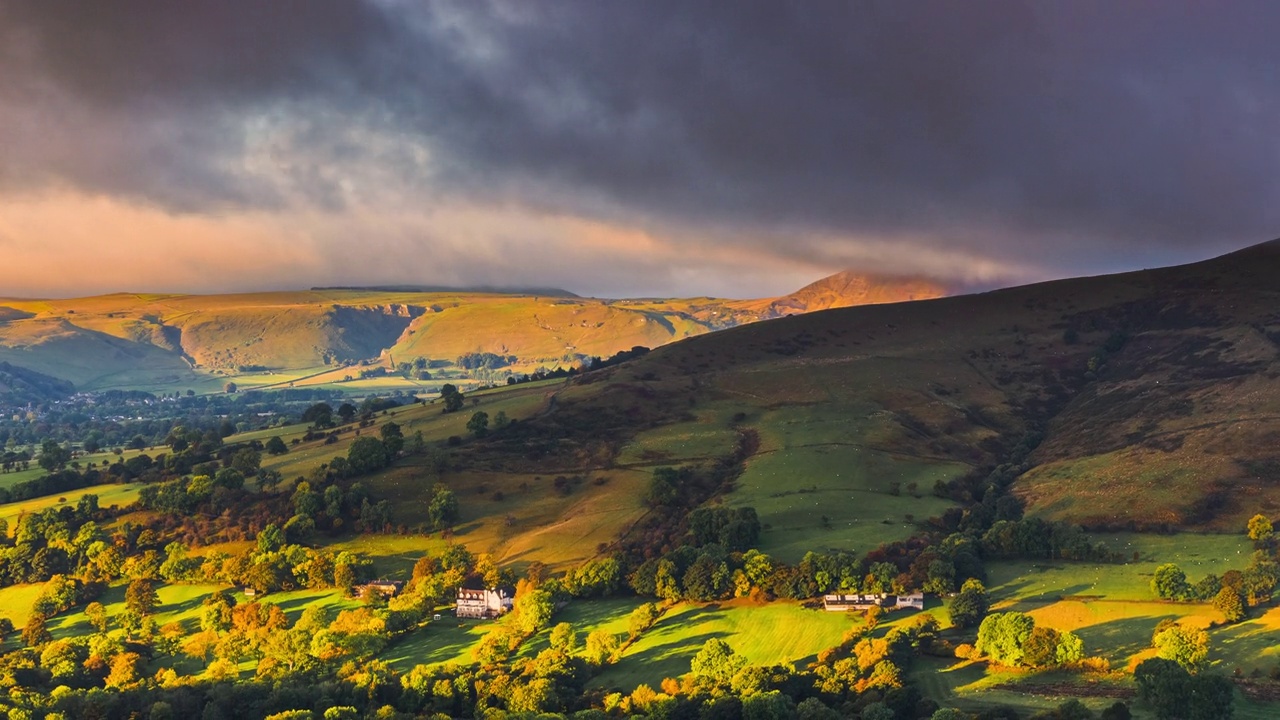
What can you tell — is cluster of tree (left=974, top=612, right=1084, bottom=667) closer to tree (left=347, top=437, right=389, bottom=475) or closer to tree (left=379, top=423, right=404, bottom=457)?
tree (left=347, top=437, right=389, bottom=475)

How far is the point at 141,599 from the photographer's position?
126 m

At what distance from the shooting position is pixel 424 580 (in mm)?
124000

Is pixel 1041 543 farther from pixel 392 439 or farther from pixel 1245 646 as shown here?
pixel 392 439

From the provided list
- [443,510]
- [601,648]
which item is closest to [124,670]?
[601,648]

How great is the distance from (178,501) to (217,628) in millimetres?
47682

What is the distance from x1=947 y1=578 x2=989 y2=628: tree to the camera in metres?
104

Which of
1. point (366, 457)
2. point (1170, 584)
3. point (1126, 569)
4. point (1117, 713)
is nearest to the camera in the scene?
point (1117, 713)

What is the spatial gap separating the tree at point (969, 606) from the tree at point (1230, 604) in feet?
76.0

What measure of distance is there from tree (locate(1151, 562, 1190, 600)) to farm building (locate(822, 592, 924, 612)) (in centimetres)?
2584

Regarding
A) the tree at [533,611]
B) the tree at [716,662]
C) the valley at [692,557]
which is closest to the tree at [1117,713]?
the valley at [692,557]

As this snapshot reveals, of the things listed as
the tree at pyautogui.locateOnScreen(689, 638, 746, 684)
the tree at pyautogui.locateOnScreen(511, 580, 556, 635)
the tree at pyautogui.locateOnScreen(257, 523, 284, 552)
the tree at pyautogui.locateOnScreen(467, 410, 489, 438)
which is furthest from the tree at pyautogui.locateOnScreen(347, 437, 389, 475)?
the tree at pyautogui.locateOnScreen(689, 638, 746, 684)

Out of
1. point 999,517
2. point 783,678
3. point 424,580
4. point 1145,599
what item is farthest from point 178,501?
point 1145,599

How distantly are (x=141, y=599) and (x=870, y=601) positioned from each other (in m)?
93.9

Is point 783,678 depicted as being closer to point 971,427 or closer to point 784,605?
point 784,605
